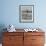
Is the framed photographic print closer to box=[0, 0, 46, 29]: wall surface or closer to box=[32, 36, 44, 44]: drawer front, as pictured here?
box=[0, 0, 46, 29]: wall surface

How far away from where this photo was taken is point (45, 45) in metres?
4.04

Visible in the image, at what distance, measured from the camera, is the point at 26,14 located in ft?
13.4

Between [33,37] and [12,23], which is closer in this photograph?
[33,37]

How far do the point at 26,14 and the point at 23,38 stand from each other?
869mm

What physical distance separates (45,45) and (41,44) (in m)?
0.45

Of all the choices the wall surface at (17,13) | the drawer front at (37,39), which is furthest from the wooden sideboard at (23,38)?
the wall surface at (17,13)

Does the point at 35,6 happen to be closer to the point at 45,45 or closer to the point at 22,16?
the point at 22,16

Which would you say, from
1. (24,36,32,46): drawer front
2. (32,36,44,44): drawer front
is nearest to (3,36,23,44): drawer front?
(24,36,32,46): drawer front

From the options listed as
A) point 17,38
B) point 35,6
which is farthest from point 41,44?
point 35,6

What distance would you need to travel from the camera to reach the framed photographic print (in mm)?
4062

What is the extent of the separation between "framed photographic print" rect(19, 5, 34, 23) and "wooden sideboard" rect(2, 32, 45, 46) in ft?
2.04

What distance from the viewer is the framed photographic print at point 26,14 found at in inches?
160

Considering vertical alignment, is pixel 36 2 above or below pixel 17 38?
above

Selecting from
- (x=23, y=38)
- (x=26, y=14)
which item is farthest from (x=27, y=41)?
(x=26, y=14)
